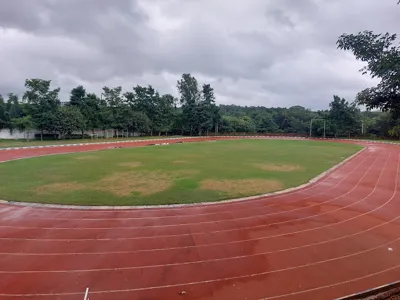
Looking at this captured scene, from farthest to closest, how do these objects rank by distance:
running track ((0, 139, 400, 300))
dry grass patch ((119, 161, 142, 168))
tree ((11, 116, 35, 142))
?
tree ((11, 116, 35, 142)) → dry grass patch ((119, 161, 142, 168)) → running track ((0, 139, 400, 300))

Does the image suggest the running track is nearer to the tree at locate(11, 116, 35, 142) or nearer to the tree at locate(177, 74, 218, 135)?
the tree at locate(11, 116, 35, 142)

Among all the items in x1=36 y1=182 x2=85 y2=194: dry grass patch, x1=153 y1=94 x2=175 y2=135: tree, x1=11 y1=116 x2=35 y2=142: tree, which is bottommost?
x1=36 y1=182 x2=85 y2=194: dry grass patch

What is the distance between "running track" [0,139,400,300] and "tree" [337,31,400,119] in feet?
10.3

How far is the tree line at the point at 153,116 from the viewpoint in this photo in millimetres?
35969

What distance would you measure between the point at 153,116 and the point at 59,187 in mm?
39043

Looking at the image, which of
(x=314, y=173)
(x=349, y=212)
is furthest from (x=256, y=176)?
(x=349, y=212)

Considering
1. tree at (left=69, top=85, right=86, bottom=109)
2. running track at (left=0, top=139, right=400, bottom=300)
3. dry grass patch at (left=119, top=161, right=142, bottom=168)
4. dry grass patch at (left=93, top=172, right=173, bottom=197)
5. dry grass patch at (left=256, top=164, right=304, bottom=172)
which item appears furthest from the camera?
tree at (left=69, top=85, right=86, bottom=109)

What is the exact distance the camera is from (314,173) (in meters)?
14.5

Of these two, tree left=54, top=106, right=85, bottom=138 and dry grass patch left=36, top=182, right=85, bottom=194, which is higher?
tree left=54, top=106, right=85, bottom=138

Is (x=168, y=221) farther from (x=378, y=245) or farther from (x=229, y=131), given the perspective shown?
(x=229, y=131)

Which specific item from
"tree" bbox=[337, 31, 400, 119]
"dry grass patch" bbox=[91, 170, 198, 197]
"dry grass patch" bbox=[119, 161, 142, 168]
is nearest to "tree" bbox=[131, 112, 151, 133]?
"dry grass patch" bbox=[119, 161, 142, 168]

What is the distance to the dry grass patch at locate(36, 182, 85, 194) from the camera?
1074cm

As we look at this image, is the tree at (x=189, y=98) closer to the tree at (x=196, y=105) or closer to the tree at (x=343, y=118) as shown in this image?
the tree at (x=196, y=105)

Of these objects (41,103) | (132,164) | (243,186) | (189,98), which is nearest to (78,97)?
(41,103)
